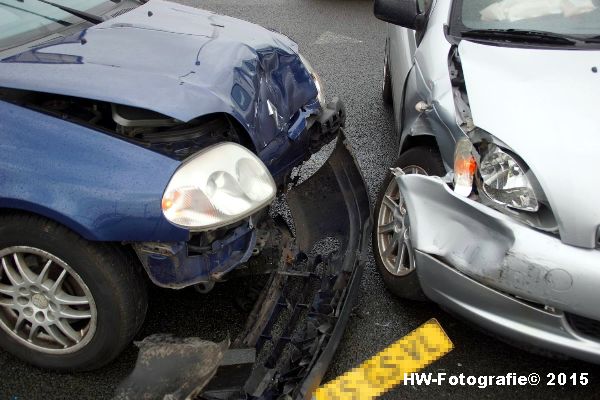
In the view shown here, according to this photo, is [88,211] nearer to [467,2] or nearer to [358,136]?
[467,2]

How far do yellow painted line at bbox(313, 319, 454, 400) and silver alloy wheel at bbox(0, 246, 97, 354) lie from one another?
94cm

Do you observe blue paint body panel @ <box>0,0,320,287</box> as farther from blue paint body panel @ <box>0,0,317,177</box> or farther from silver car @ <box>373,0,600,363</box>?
silver car @ <box>373,0,600,363</box>

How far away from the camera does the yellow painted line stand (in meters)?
2.41

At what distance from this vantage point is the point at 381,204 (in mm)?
3078

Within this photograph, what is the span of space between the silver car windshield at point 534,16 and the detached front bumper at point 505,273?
105 centimetres

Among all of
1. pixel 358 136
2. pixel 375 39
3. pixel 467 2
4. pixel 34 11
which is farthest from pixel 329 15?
pixel 34 11

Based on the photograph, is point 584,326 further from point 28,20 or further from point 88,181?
point 28,20

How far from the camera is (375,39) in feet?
22.2

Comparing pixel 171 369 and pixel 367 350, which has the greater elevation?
pixel 171 369

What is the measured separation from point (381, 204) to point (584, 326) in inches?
46.7

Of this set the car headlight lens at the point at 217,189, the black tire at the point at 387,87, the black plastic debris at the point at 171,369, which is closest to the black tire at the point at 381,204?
the car headlight lens at the point at 217,189

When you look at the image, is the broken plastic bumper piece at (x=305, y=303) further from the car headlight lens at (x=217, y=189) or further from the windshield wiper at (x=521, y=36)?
the windshield wiper at (x=521, y=36)

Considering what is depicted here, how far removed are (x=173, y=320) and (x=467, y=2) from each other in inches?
83.8

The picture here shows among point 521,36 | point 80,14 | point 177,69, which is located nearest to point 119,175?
point 177,69
